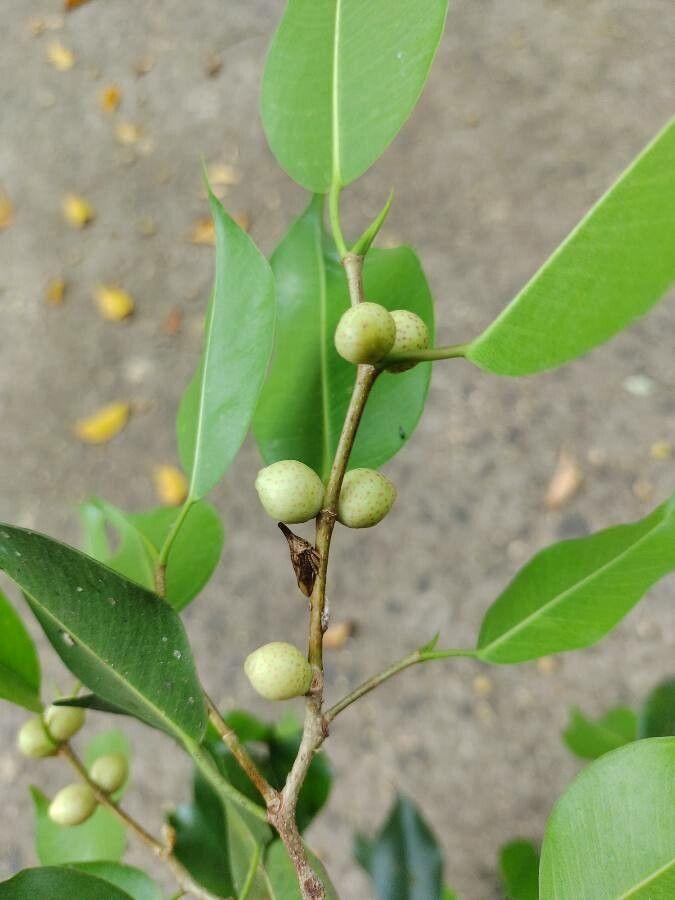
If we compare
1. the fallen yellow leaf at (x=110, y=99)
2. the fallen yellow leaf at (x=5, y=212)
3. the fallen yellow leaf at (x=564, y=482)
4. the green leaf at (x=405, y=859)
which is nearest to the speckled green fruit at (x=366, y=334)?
the green leaf at (x=405, y=859)

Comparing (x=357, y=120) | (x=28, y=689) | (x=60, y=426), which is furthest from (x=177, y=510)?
(x=60, y=426)

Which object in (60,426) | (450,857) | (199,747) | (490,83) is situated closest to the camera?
(199,747)

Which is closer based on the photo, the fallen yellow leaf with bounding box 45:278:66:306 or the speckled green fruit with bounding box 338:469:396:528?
the speckled green fruit with bounding box 338:469:396:528

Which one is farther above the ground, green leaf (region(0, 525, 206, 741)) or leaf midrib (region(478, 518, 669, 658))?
green leaf (region(0, 525, 206, 741))

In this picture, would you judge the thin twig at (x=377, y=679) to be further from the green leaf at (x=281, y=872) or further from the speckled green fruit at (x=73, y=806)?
the speckled green fruit at (x=73, y=806)

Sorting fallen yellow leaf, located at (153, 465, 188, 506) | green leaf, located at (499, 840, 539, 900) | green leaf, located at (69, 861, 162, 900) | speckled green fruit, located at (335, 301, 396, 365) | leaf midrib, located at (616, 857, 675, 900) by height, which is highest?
speckled green fruit, located at (335, 301, 396, 365)

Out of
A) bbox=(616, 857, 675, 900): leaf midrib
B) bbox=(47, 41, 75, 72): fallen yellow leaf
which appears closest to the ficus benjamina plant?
bbox=(616, 857, 675, 900): leaf midrib

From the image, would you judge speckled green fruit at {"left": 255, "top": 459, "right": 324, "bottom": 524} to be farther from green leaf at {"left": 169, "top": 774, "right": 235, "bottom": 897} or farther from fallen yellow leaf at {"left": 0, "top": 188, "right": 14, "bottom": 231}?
fallen yellow leaf at {"left": 0, "top": 188, "right": 14, "bottom": 231}

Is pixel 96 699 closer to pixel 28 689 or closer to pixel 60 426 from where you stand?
pixel 28 689

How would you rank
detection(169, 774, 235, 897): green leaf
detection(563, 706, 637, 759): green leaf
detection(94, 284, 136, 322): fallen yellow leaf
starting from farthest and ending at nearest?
detection(94, 284, 136, 322): fallen yellow leaf → detection(563, 706, 637, 759): green leaf → detection(169, 774, 235, 897): green leaf
